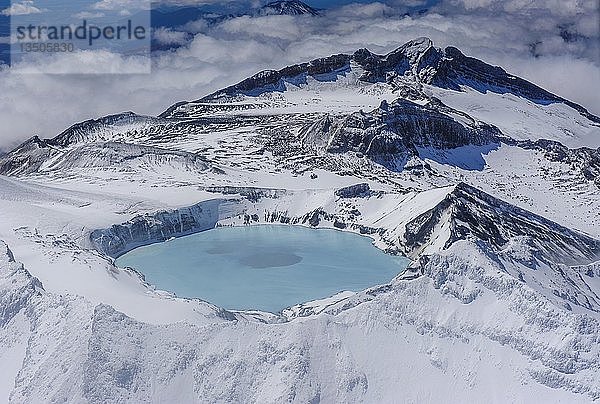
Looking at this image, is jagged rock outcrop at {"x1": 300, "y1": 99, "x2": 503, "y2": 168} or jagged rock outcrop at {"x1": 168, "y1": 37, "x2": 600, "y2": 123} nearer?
jagged rock outcrop at {"x1": 300, "y1": 99, "x2": 503, "y2": 168}

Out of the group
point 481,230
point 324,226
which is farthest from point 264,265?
point 481,230

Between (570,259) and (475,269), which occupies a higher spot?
(475,269)

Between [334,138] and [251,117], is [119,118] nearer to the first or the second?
[251,117]

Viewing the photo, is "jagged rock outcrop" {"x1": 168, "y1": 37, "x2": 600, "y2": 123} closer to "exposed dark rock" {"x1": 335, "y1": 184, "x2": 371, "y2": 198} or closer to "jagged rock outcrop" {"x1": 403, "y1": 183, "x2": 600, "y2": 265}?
"exposed dark rock" {"x1": 335, "y1": 184, "x2": 371, "y2": 198}

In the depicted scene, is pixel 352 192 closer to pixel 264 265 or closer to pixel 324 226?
pixel 324 226

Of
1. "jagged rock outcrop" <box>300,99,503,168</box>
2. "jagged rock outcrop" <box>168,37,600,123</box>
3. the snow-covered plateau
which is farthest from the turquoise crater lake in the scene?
"jagged rock outcrop" <box>168,37,600,123</box>

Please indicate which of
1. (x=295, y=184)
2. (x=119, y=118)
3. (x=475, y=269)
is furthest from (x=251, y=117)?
(x=475, y=269)

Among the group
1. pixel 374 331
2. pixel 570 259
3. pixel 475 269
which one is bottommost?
pixel 570 259
